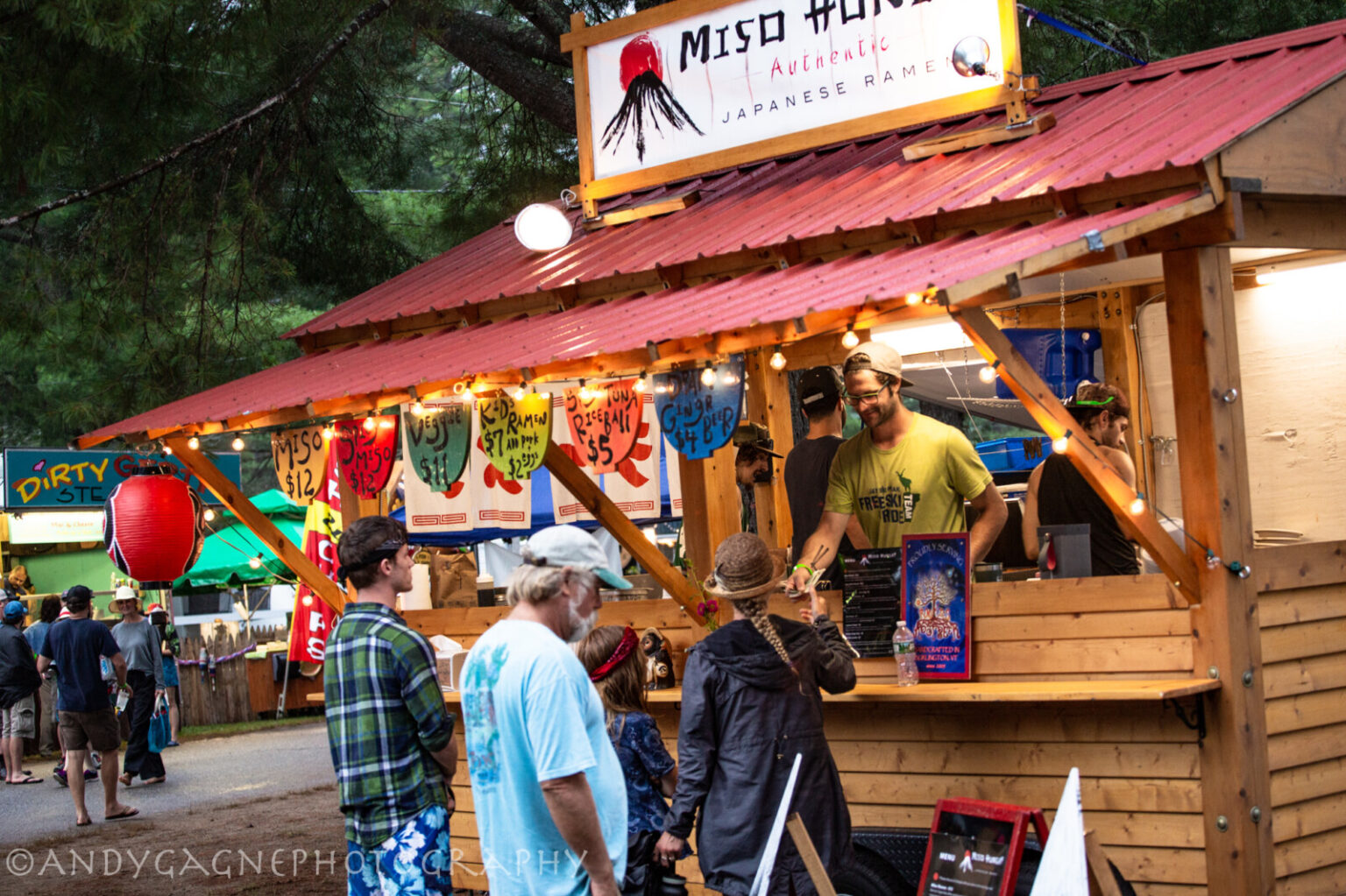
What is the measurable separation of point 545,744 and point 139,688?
12.2 m

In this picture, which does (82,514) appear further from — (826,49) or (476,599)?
(826,49)

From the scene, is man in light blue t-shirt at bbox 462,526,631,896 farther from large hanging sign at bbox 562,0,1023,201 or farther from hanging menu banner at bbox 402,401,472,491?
large hanging sign at bbox 562,0,1023,201

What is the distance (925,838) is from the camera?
617 centimetres

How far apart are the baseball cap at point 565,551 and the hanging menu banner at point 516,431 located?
10.1 feet

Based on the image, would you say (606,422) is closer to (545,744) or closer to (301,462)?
(301,462)

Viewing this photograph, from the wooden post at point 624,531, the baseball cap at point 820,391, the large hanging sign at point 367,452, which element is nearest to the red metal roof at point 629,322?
the large hanging sign at point 367,452

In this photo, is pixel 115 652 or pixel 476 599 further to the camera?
pixel 115 652

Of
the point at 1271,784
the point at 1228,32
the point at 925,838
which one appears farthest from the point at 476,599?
the point at 1228,32

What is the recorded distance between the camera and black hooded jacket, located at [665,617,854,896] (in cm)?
505

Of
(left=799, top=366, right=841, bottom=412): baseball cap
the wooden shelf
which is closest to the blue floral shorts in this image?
the wooden shelf

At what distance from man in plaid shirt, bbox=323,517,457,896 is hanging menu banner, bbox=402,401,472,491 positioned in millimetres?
3130

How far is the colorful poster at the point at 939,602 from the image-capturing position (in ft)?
20.2

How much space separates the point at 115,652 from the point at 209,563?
23.3 feet

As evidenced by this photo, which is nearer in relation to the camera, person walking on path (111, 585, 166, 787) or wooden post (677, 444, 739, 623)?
wooden post (677, 444, 739, 623)
